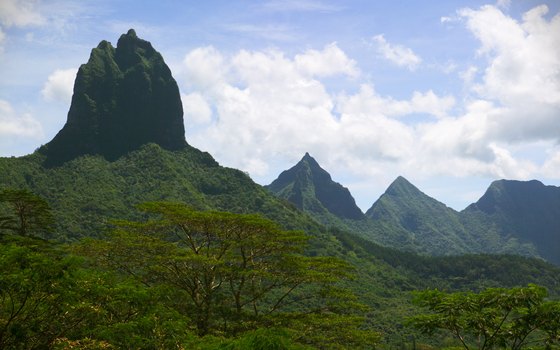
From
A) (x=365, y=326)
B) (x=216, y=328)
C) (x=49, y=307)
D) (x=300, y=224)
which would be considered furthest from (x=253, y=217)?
(x=300, y=224)

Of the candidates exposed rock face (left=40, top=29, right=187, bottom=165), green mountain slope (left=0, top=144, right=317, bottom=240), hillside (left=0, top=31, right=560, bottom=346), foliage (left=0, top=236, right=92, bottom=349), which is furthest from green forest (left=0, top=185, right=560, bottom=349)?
exposed rock face (left=40, top=29, right=187, bottom=165)

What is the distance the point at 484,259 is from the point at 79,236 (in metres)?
139

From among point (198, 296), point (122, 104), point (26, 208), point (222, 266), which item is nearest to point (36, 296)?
point (222, 266)

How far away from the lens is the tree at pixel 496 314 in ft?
44.6

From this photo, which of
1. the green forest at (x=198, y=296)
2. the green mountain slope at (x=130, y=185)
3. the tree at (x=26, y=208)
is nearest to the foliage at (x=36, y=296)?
the green forest at (x=198, y=296)

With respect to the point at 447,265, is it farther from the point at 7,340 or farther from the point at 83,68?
the point at 7,340

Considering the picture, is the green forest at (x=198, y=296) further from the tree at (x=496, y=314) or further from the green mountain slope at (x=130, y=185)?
the green mountain slope at (x=130, y=185)

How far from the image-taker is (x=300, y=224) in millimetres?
138750

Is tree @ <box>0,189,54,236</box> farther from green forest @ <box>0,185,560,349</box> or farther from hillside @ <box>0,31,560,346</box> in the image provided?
hillside @ <box>0,31,560,346</box>

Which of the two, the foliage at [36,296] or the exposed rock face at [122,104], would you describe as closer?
the foliage at [36,296]

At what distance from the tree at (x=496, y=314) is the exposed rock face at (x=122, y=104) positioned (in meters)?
137

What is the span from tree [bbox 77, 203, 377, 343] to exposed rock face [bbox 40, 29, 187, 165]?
123 metres

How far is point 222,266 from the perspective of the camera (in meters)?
22.2

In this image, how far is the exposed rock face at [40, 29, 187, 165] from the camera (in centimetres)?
14112
